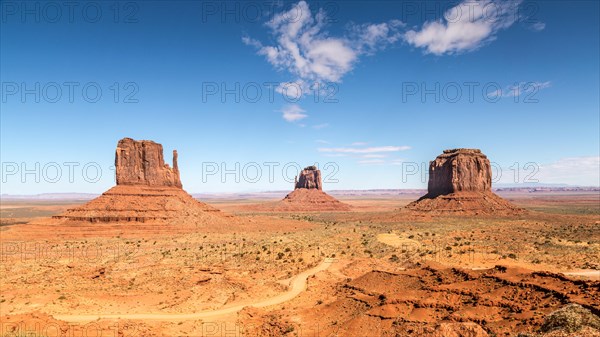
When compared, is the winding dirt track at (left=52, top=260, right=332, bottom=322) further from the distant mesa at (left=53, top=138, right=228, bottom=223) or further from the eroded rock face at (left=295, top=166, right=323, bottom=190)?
the eroded rock face at (left=295, top=166, right=323, bottom=190)

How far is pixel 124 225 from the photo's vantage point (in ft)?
201

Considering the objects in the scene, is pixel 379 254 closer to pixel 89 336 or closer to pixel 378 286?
pixel 378 286

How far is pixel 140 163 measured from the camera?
7369 cm

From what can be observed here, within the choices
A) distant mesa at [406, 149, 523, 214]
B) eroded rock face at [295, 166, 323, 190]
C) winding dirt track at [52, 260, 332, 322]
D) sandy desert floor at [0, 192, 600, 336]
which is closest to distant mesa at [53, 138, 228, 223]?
sandy desert floor at [0, 192, 600, 336]

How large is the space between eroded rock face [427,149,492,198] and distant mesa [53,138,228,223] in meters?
62.7

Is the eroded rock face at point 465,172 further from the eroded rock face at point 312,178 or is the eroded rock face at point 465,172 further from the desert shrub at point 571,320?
the desert shrub at point 571,320

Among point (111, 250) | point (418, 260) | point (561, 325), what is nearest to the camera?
point (561, 325)

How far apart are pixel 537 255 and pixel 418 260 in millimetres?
12280

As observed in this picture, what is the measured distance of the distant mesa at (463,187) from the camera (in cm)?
8350

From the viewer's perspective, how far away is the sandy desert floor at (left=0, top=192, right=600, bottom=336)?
15.9 metres

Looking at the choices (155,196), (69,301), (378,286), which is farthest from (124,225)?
(378,286)

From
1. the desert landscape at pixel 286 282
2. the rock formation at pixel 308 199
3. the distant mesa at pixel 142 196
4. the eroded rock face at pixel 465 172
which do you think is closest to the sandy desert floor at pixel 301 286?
the desert landscape at pixel 286 282

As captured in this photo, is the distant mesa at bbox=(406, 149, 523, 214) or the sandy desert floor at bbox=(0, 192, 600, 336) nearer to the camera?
the sandy desert floor at bbox=(0, 192, 600, 336)

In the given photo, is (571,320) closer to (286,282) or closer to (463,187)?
(286,282)
